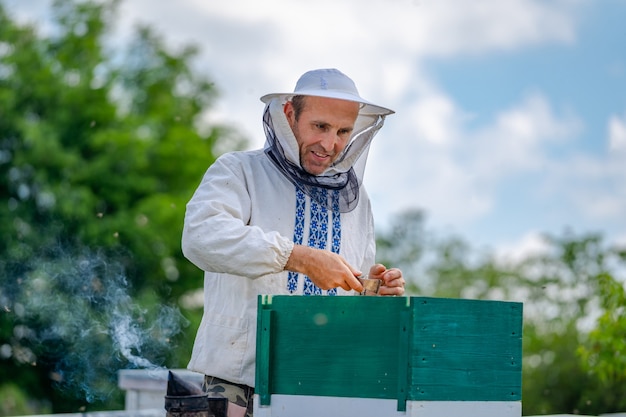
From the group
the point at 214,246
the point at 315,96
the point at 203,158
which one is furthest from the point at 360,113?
the point at 203,158

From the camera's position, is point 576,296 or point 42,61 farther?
point 42,61

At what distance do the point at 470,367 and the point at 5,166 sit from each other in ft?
51.1

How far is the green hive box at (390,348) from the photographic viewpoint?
2.55 m

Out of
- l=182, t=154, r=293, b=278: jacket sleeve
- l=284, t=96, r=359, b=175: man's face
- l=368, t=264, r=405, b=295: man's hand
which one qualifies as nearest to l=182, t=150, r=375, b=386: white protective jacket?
l=182, t=154, r=293, b=278: jacket sleeve

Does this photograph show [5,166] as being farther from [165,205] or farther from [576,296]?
[576,296]

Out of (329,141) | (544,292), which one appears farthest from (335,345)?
(544,292)

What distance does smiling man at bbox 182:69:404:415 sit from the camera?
9.62 feet

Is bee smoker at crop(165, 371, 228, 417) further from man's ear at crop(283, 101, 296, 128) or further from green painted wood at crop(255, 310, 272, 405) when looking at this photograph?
man's ear at crop(283, 101, 296, 128)

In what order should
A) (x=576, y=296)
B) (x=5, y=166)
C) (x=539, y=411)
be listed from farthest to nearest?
1. (x=5, y=166)
2. (x=576, y=296)
3. (x=539, y=411)

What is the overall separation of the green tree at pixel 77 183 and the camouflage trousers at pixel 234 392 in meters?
9.47

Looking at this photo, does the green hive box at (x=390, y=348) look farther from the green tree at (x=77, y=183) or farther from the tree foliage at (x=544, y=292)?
the green tree at (x=77, y=183)

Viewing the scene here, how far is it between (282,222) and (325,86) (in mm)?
515

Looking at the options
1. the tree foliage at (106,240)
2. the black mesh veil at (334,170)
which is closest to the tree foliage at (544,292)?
the tree foliage at (106,240)

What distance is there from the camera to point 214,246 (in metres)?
2.92
